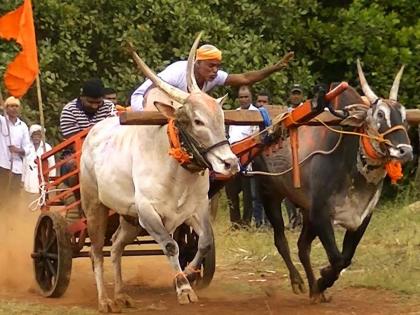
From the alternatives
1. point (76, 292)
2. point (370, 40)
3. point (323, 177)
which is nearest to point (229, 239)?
point (76, 292)

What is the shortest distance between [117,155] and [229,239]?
4.43m

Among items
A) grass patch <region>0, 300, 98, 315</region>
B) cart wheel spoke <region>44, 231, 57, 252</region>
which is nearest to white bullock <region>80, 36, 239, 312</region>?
grass patch <region>0, 300, 98, 315</region>

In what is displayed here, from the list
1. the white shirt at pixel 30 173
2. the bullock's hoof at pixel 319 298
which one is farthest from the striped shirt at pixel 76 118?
the white shirt at pixel 30 173

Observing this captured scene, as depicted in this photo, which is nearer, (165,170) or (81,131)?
(165,170)

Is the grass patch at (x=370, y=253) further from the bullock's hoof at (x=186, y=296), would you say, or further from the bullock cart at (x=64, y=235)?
the bullock's hoof at (x=186, y=296)

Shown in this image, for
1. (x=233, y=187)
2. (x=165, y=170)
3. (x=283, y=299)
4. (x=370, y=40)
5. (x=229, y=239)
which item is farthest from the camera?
(x=370, y=40)

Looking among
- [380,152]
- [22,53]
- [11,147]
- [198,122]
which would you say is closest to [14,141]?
[11,147]

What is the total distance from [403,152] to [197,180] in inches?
61.8

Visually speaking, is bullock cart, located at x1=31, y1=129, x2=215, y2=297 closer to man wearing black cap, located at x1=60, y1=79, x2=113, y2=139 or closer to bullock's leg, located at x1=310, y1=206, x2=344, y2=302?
man wearing black cap, located at x1=60, y1=79, x2=113, y2=139

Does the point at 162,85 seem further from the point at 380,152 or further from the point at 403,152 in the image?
the point at 403,152

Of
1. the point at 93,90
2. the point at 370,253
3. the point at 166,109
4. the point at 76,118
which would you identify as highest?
the point at 93,90

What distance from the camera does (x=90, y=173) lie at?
30.4 feet

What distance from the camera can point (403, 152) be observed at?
8.41 m

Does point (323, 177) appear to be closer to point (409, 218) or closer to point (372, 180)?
point (372, 180)
